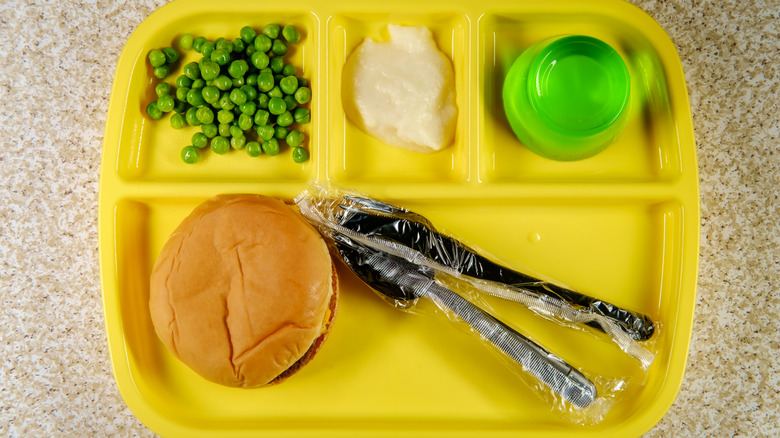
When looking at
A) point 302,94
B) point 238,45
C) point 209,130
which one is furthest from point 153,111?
point 302,94

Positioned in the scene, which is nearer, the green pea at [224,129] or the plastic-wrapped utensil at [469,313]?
the plastic-wrapped utensil at [469,313]

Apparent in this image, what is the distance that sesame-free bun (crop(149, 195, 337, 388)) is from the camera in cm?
107

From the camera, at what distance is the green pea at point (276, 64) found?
49.9 inches

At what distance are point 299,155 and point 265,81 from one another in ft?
0.61

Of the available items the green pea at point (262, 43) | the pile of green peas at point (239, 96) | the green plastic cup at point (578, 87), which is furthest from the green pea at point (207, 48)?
the green plastic cup at point (578, 87)

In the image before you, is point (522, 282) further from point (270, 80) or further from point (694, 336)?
point (270, 80)

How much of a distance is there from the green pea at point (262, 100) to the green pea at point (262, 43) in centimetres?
10

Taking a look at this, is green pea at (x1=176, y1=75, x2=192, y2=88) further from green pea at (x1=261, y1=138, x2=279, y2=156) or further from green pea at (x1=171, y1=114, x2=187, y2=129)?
green pea at (x1=261, y1=138, x2=279, y2=156)

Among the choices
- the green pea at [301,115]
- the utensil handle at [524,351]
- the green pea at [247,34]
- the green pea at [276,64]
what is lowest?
the utensil handle at [524,351]

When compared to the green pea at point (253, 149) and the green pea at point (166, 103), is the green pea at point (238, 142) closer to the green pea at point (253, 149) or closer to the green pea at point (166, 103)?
the green pea at point (253, 149)

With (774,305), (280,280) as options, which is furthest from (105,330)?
(774,305)

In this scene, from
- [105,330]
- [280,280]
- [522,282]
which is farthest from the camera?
[105,330]

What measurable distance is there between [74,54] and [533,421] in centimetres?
142

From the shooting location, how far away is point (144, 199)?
124 cm
